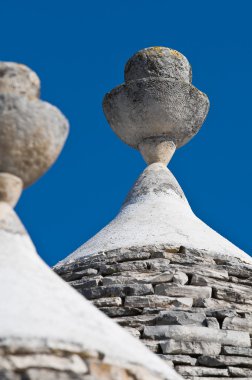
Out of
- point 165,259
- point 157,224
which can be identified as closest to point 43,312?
point 165,259

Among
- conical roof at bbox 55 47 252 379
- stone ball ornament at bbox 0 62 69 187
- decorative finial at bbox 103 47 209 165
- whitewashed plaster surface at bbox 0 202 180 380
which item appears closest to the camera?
whitewashed plaster surface at bbox 0 202 180 380

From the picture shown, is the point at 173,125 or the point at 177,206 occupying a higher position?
the point at 173,125

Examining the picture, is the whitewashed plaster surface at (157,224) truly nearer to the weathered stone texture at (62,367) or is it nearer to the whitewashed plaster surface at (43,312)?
the whitewashed plaster surface at (43,312)

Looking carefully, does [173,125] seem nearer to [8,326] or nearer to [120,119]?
[120,119]

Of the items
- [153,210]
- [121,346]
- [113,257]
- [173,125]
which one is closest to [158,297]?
[113,257]

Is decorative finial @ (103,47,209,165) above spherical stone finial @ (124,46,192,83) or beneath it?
beneath

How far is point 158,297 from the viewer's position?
10.0 meters

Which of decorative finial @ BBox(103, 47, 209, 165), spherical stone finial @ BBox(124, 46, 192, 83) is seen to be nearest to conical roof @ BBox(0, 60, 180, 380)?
decorative finial @ BBox(103, 47, 209, 165)

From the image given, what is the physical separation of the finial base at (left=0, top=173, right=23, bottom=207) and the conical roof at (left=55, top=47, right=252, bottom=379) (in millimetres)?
3789

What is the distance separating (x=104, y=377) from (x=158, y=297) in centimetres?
492

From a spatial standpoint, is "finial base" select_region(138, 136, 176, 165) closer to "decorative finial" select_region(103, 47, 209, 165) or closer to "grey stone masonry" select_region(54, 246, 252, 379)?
"decorative finial" select_region(103, 47, 209, 165)

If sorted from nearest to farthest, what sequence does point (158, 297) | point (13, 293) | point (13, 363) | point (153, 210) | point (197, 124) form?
1. point (13, 363)
2. point (13, 293)
3. point (158, 297)
4. point (153, 210)
5. point (197, 124)

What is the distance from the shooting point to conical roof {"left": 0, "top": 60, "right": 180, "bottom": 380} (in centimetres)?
502

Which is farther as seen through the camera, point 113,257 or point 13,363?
point 113,257
